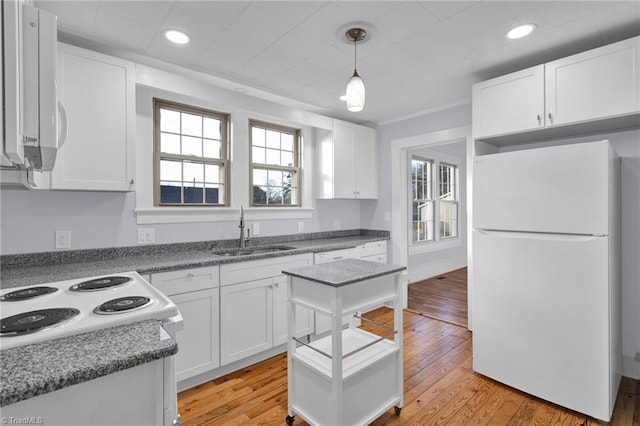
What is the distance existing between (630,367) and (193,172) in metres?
3.91

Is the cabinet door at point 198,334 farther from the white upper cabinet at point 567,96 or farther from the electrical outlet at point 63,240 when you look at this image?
the white upper cabinet at point 567,96

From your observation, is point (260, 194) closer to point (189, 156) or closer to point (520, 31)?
point (189, 156)

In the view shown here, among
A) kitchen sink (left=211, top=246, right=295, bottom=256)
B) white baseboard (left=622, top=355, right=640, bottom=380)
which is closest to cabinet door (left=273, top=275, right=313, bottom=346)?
kitchen sink (left=211, top=246, right=295, bottom=256)

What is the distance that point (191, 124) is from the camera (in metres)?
3.04

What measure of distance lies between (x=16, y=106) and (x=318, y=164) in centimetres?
329

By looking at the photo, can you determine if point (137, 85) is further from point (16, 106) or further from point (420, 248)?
point (420, 248)

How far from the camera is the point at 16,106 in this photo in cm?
77

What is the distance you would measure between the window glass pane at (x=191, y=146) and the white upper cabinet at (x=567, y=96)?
2.46 meters

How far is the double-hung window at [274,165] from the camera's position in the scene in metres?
3.50

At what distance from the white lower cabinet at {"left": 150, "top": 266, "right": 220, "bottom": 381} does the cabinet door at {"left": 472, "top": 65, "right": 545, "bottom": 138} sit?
2.40 m

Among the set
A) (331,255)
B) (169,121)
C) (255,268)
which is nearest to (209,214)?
(255,268)

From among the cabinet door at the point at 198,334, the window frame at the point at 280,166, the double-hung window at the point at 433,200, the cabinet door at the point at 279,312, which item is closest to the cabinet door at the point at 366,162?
the window frame at the point at 280,166

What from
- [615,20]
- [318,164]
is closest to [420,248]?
[318,164]

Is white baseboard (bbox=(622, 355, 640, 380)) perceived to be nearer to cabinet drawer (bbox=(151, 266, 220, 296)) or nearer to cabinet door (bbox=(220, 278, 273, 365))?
cabinet door (bbox=(220, 278, 273, 365))
